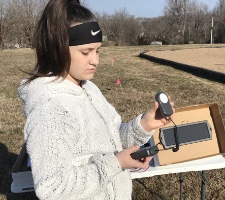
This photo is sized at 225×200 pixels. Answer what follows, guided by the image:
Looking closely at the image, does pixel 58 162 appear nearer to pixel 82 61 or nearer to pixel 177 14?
pixel 82 61

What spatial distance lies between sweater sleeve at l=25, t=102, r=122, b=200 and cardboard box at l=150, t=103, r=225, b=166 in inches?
35.9

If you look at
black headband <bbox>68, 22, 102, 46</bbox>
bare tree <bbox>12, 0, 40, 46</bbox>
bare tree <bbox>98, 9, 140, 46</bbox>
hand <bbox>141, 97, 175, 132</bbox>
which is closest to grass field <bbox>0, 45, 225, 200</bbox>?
black headband <bbox>68, 22, 102, 46</bbox>

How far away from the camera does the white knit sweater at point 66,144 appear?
120cm

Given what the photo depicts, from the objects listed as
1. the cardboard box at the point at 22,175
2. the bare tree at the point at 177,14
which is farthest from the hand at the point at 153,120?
the bare tree at the point at 177,14

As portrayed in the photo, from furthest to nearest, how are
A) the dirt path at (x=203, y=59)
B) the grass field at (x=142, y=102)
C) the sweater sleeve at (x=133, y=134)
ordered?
the dirt path at (x=203, y=59) → the grass field at (x=142, y=102) → the sweater sleeve at (x=133, y=134)

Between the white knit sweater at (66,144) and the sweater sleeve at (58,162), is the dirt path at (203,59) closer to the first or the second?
the white knit sweater at (66,144)

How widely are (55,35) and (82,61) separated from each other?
0.15m

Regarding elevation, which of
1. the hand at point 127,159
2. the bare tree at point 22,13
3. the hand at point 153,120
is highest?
the bare tree at point 22,13

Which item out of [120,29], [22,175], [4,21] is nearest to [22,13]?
[4,21]

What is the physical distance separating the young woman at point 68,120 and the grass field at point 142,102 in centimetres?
61

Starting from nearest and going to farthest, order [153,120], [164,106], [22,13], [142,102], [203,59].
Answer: [164,106]
[153,120]
[142,102]
[203,59]
[22,13]

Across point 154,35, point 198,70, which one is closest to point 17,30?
point 154,35

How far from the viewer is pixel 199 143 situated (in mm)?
2131

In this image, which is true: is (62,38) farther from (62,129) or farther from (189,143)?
(189,143)
